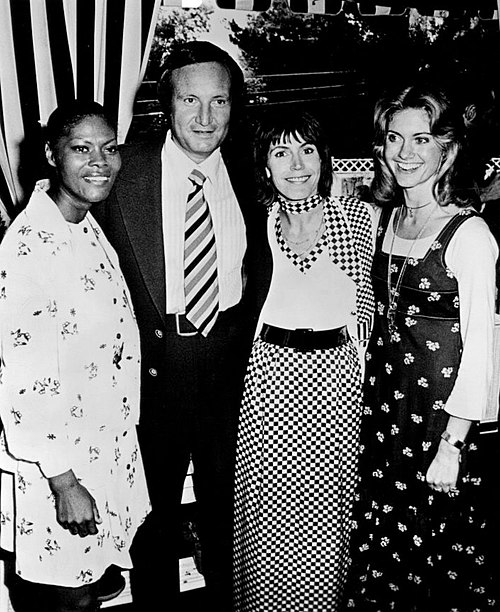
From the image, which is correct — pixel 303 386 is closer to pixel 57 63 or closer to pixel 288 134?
pixel 288 134

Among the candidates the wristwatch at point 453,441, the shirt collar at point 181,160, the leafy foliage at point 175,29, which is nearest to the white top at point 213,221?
the shirt collar at point 181,160

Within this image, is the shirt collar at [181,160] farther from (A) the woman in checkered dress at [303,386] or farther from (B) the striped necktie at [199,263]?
(A) the woman in checkered dress at [303,386]

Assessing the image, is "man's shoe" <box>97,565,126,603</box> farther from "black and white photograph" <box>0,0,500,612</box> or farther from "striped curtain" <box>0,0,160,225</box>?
"striped curtain" <box>0,0,160,225</box>

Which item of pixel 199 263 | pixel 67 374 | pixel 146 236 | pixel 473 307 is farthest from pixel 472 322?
pixel 67 374

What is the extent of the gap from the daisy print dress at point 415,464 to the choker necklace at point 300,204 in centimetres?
21

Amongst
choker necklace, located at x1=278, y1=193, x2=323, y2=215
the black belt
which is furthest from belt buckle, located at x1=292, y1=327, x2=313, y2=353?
choker necklace, located at x1=278, y1=193, x2=323, y2=215

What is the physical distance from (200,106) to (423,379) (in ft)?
3.01

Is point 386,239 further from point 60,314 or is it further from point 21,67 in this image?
point 21,67

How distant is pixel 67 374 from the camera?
165 cm

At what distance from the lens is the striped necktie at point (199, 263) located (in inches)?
75.6

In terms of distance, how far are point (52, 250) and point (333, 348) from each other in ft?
2.53

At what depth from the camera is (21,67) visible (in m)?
1.80

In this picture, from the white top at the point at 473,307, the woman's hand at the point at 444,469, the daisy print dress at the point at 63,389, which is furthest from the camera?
the woman's hand at the point at 444,469

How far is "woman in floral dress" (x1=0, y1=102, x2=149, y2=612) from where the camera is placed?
157cm
